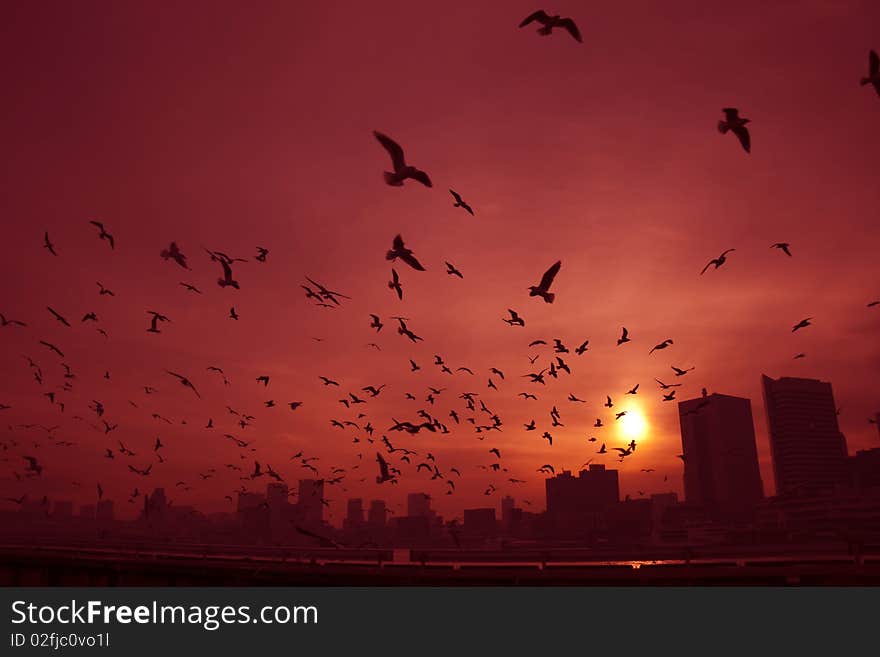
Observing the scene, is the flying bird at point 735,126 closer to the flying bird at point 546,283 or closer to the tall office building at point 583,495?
the flying bird at point 546,283

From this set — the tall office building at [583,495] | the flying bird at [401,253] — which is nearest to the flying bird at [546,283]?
the flying bird at [401,253]

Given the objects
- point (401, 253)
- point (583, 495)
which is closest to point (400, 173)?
point (401, 253)

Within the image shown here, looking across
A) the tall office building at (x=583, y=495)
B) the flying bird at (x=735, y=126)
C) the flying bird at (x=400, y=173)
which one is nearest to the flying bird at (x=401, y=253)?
the flying bird at (x=400, y=173)

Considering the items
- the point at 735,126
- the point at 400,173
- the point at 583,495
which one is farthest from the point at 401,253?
the point at 583,495

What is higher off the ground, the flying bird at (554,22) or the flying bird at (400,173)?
the flying bird at (554,22)

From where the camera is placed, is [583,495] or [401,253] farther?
[583,495]

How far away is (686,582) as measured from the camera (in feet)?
109

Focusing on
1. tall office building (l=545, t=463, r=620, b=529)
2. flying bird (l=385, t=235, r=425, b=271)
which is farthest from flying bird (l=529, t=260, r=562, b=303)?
tall office building (l=545, t=463, r=620, b=529)

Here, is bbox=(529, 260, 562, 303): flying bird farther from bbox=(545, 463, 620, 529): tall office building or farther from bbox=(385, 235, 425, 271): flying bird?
bbox=(545, 463, 620, 529): tall office building

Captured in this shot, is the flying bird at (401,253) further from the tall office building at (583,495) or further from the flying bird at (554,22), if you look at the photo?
the tall office building at (583,495)

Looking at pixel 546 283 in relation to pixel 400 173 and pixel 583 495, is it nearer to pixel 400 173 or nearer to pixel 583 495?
pixel 400 173

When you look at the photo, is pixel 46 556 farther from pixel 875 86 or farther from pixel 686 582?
pixel 875 86

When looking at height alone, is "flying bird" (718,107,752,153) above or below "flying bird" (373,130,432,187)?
above

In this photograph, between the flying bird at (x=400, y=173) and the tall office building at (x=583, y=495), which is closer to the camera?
the flying bird at (x=400, y=173)
